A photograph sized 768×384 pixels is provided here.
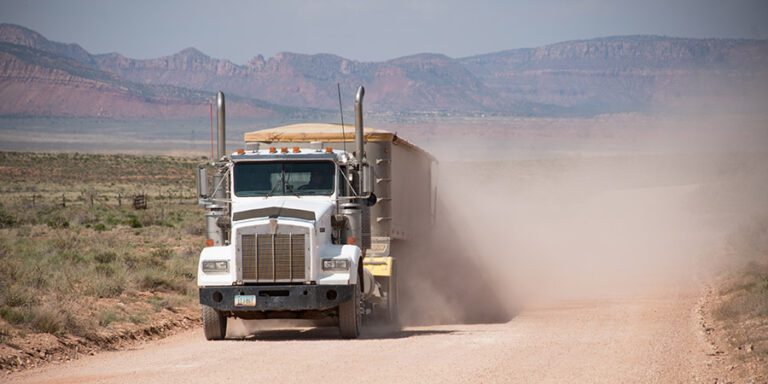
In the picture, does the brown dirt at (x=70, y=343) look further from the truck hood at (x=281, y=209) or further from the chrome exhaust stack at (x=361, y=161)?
the chrome exhaust stack at (x=361, y=161)

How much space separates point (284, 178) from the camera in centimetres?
1886

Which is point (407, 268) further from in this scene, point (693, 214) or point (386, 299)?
point (693, 214)

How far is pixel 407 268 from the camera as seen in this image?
82.5 feet

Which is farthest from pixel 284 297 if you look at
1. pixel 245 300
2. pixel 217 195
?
pixel 217 195

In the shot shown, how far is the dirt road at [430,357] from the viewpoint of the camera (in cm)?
1387

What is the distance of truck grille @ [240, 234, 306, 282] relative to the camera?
57.4 ft

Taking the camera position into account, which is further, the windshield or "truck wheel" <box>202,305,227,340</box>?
the windshield

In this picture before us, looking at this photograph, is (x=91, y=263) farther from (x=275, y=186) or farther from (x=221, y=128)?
(x=275, y=186)

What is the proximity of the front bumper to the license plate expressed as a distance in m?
0.04

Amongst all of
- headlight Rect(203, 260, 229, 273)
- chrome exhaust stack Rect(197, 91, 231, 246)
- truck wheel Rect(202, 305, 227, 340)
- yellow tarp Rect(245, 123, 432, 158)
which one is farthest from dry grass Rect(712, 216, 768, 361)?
chrome exhaust stack Rect(197, 91, 231, 246)

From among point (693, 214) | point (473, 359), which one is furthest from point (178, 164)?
point (473, 359)

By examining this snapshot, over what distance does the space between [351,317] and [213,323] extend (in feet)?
6.75

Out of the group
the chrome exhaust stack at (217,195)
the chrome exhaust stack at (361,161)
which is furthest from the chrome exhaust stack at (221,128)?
the chrome exhaust stack at (361,161)

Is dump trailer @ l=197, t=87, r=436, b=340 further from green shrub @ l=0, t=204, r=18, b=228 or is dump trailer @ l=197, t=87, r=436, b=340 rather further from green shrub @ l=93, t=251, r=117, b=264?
green shrub @ l=0, t=204, r=18, b=228
